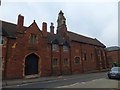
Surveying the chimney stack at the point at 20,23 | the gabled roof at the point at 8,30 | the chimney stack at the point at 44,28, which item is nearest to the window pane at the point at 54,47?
the chimney stack at the point at 44,28

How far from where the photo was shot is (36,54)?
2845cm

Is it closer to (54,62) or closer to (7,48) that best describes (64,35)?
(54,62)

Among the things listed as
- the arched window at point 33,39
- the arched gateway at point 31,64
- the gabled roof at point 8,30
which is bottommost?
the arched gateway at point 31,64

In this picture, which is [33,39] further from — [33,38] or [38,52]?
[38,52]

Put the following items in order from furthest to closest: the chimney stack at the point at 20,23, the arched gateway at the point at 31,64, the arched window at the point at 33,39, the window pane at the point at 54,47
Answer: the window pane at the point at 54,47, the arched window at the point at 33,39, the arched gateway at the point at 31,64, the chimney stack at the point at 20,23

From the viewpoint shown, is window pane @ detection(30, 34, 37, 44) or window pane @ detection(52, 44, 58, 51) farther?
window pane @ detection(52, 44, 58, 51)

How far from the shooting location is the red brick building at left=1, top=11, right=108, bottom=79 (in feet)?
81.7

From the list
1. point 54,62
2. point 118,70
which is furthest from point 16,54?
point 118,70

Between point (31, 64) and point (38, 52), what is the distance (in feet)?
8.12

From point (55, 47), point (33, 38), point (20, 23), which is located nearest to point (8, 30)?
point (20, 23)

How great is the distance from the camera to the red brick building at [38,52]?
81.7 feet

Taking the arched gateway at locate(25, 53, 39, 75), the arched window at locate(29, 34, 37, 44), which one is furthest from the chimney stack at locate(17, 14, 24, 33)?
the arched gateway at locate(25, 53, 39, 75)

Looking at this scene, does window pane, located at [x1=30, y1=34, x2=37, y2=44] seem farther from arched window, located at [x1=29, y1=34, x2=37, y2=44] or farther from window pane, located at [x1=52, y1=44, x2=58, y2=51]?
window pane, located at [x1=52, y1=44, x2=58, y2=51]

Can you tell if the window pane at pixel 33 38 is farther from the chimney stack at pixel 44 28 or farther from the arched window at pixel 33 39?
the chimney stack at pixel 44 28
